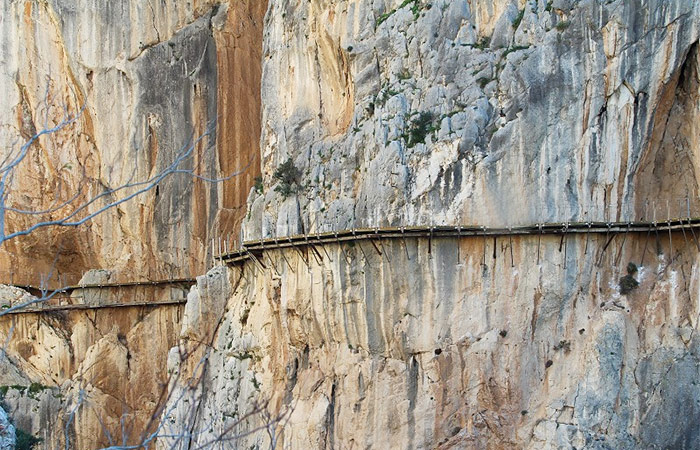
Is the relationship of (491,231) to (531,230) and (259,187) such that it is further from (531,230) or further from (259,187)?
(259,187)

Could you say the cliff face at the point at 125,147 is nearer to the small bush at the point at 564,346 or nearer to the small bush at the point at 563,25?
the small bush at the point at 563,25

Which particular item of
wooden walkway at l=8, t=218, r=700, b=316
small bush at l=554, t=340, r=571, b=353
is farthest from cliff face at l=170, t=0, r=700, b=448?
wooden walkway at l=8, t=218, r=700, b=316

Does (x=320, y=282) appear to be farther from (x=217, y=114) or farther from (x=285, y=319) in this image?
(x=217, y=114)

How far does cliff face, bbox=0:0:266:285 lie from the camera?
43.9m

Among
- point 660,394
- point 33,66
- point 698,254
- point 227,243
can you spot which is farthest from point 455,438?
point 33,66

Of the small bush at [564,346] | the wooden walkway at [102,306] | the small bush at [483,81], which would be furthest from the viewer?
the wooden walkway at [102,306]

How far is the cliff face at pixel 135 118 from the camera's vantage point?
43.9 m

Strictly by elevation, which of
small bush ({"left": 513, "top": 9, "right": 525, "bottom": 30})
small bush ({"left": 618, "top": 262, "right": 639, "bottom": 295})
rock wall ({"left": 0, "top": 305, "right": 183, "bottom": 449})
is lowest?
rock wall ({"left": 0, "top": 305, "right": 183, "bottom": 449})

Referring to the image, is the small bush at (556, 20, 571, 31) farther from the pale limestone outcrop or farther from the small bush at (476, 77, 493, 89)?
the pale limestone outcrop

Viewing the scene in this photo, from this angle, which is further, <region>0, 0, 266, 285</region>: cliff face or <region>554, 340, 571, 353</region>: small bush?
<region>0, 0, 266, 285</region>: cliff face

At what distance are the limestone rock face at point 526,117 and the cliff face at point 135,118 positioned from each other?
11453mm

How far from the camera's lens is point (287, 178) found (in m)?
35.5

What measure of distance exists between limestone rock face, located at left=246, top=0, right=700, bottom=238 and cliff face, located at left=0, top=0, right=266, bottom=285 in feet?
37.6

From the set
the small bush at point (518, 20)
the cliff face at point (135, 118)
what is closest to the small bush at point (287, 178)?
the cliff face at point (135, 118)
